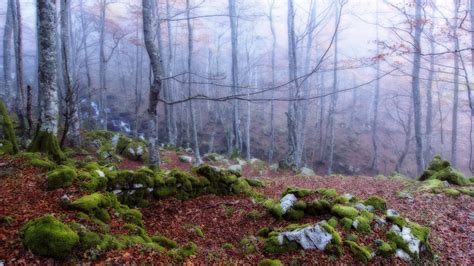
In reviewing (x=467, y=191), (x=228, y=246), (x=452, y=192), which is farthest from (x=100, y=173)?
(x=467, y=191)

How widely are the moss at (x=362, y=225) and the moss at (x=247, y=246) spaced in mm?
1784

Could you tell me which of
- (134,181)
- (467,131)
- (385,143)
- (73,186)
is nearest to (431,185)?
(134,181)

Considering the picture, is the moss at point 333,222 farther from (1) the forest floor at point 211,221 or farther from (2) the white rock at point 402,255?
(2) the white rock at point 402,255

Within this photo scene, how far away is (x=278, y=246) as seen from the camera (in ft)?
15.2

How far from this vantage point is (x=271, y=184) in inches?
348

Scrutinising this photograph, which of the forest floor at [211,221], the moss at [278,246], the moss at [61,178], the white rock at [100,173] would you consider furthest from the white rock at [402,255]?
the moss at [61,178]

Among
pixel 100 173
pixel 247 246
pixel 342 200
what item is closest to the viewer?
pixel 247 246

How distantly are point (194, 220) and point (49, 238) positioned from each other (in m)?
2.56

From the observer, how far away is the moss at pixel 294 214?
5.67 meters

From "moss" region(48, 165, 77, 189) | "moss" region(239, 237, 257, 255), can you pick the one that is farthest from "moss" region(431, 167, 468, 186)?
"moss" region(48, 165, 77, 189)

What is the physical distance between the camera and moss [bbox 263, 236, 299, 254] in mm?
4586

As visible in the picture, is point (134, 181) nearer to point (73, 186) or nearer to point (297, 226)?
point (73, 186)

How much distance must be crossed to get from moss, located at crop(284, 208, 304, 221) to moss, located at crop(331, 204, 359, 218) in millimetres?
539

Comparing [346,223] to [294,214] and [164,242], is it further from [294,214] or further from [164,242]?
[164,242]
